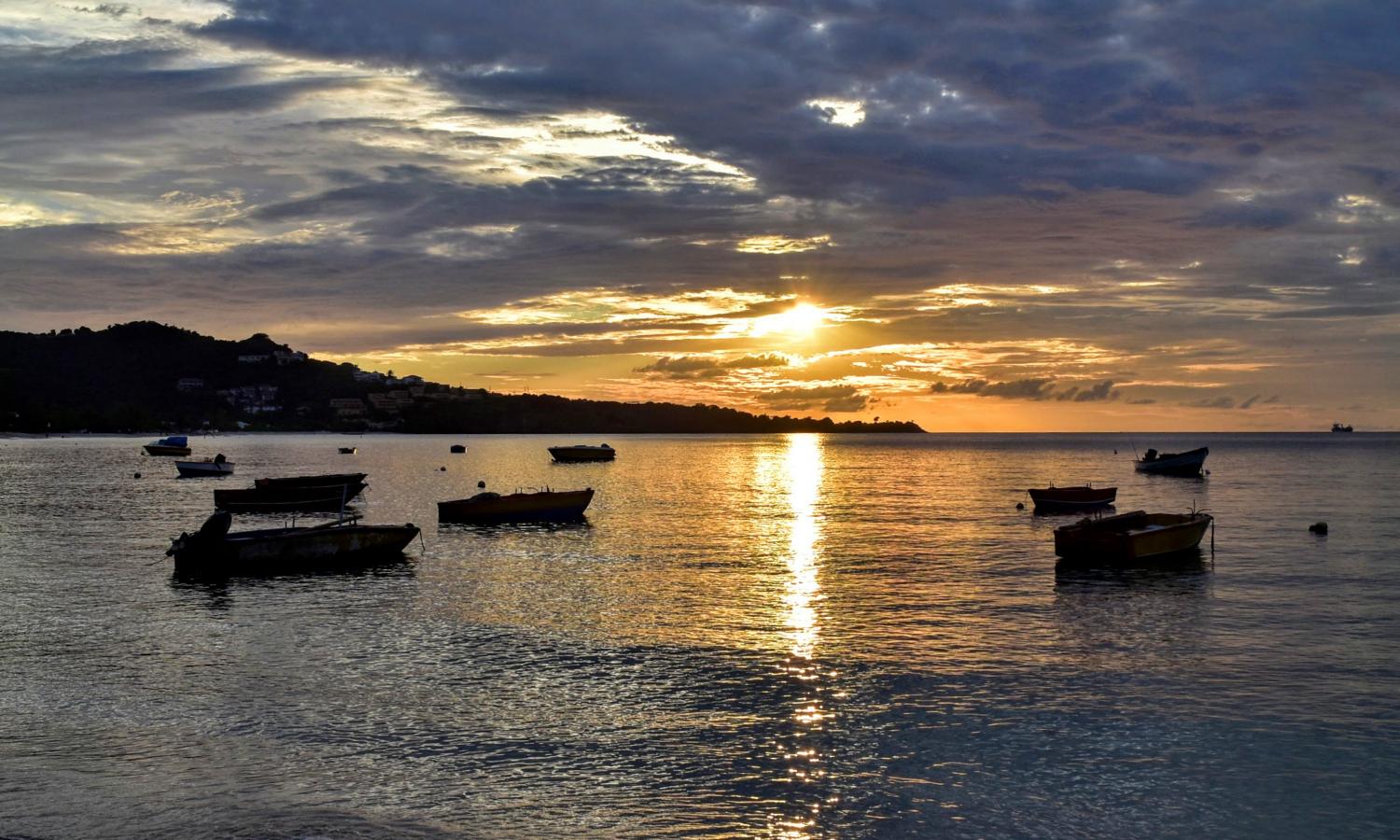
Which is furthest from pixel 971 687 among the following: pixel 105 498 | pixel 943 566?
pixel 105 498

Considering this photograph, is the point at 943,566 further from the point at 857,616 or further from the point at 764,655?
the point at 764,655

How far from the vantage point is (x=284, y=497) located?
77750mm

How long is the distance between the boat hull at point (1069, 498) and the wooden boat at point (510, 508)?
114 feet

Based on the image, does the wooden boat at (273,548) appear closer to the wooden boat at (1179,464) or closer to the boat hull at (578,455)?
the wooden boat at (1179,464)

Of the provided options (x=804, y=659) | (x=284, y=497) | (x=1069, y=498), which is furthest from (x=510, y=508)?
(x=804, y=659)

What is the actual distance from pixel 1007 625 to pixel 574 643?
1292 centimetres

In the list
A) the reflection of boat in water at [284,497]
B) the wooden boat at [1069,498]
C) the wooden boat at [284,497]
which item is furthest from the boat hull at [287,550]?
the wooden boat at [1069,498]

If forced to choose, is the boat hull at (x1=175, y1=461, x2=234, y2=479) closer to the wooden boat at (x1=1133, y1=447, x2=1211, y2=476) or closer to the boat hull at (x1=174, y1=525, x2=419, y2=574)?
the boat hull at (x1=174, y1=525, x2=419, y2=574)

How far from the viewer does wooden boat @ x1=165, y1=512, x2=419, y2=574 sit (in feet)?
140

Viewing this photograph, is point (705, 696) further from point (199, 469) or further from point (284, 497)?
point (199, 469)

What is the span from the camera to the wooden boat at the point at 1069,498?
252ft

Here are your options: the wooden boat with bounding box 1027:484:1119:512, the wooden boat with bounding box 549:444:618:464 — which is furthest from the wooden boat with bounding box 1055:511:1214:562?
the wooden boat with bounding box 549:444:618:464

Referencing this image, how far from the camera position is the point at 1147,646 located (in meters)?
28.2

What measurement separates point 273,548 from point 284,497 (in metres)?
36.4
